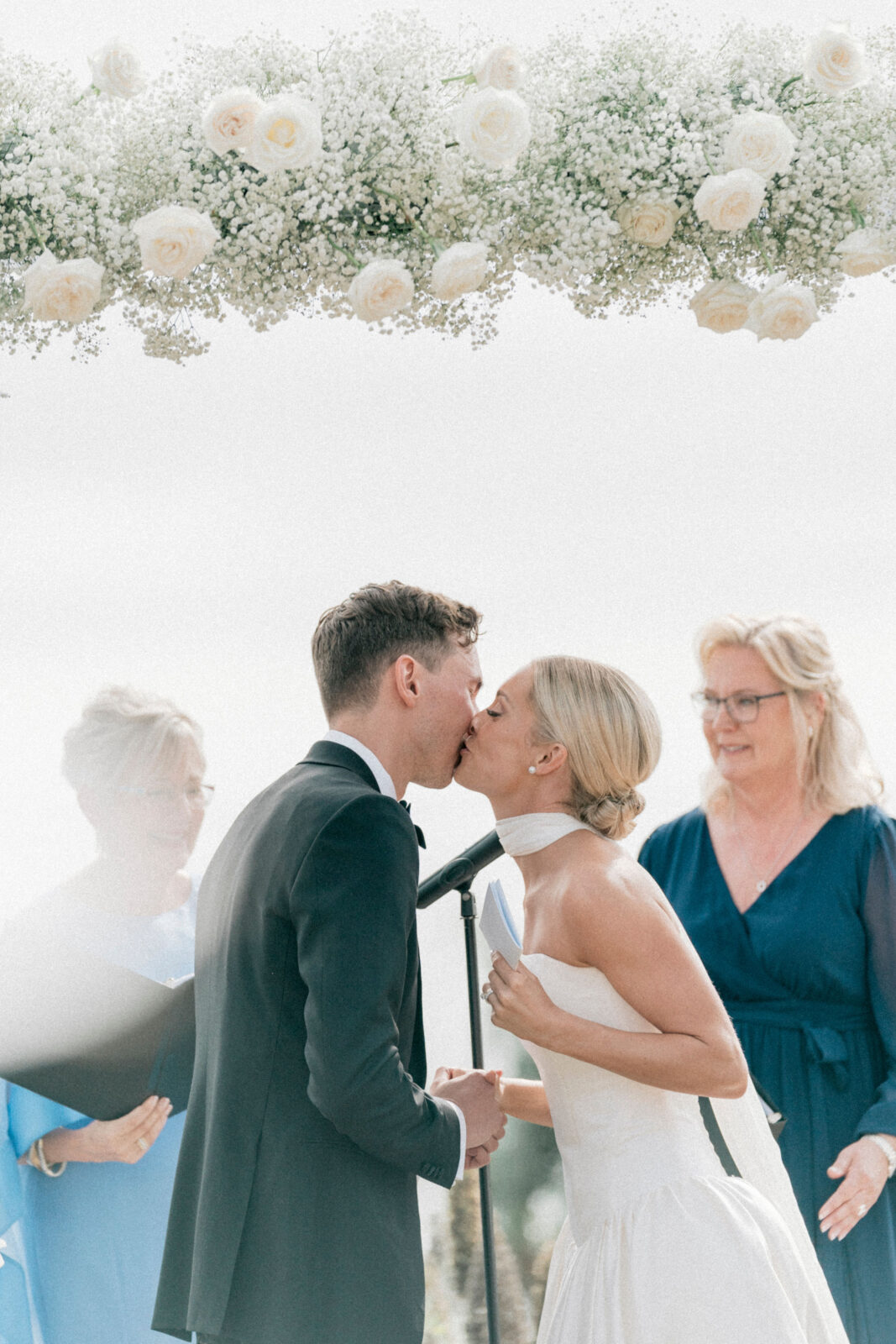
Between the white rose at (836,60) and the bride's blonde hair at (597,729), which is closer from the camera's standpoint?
the bride's blonde hair at (597,729)

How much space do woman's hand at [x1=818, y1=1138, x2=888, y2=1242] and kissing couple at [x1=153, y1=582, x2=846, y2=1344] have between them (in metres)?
0.19

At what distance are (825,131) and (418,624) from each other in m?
1.33

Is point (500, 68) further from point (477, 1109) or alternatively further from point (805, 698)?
point (477, 1109)

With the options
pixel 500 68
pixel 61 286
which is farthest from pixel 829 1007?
pixel 61 286

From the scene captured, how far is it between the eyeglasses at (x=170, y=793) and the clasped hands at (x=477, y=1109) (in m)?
0.86

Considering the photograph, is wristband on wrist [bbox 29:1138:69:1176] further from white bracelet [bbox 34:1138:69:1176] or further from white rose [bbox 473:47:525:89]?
white rose [bbox 473:47:525:89]

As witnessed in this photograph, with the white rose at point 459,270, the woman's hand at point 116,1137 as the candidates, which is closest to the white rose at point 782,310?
the white rose at point 459,270

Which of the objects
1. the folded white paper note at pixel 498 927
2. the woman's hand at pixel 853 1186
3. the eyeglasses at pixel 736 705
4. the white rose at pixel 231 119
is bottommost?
the woman's hand at pixel 853 1186

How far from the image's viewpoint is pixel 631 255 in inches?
94.7

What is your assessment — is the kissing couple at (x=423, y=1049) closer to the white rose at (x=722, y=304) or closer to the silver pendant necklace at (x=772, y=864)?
the silver pendant necklace at (x=772, y=864)

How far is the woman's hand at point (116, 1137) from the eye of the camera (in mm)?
2178

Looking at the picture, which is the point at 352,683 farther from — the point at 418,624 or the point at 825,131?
the point at 825,131

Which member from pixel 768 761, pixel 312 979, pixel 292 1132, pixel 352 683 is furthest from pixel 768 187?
pixel 292 1132

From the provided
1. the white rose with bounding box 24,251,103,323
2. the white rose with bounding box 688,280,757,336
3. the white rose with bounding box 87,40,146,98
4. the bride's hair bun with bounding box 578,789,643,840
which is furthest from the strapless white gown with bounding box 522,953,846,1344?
the white rose with bounding box 87,40,146,98
